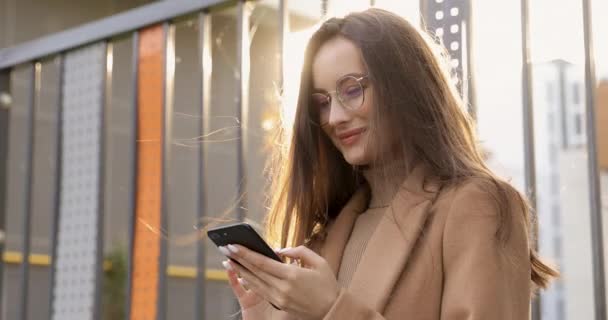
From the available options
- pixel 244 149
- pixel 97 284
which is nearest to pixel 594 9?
pixel 244 149

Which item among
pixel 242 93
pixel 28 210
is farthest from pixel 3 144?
pixel 242 93

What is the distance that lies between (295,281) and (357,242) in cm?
29

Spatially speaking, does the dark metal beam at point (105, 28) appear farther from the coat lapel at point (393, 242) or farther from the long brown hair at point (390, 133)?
the coat lapel at point (393, 242)

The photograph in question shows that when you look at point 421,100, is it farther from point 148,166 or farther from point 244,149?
point 148,166

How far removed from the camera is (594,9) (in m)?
2.09

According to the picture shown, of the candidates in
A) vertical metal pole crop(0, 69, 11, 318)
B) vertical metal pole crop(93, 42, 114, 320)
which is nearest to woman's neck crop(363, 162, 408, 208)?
vertical metal pole crop(93, 42, 114, 320)

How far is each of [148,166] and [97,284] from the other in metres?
0.44

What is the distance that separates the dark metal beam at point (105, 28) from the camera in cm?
290

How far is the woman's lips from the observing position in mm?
1692

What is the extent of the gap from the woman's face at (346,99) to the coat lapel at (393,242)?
105mm

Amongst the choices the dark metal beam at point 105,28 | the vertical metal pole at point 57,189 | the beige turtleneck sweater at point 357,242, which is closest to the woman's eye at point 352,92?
the beige turtleneck sweater at point 357,242

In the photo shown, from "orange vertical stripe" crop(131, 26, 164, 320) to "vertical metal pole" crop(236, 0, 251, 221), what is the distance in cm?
35

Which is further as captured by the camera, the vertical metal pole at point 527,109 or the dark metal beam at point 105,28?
the dark metal beam at point 105,28

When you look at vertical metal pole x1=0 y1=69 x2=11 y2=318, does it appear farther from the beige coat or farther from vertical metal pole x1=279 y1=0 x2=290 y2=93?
the beige coat
